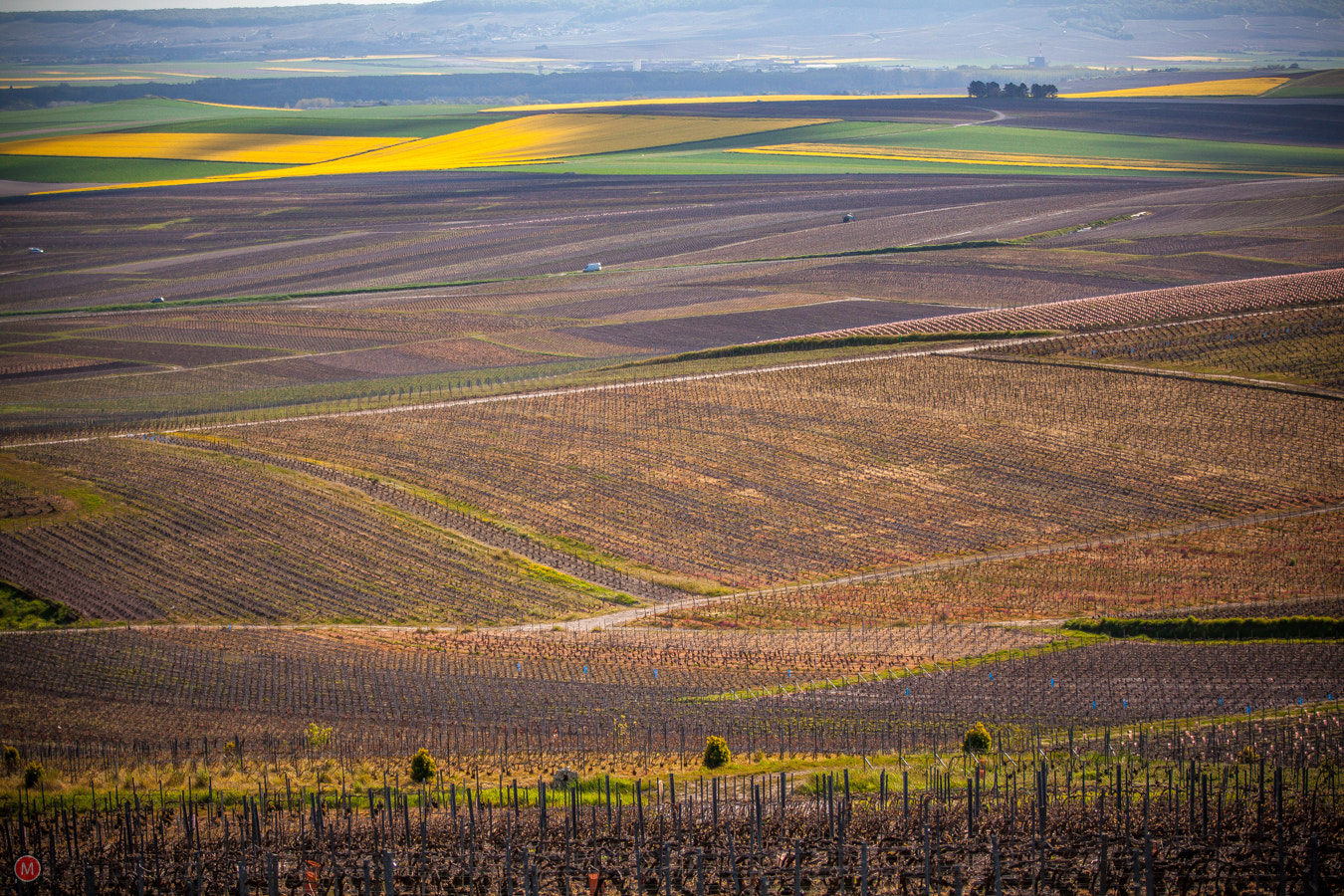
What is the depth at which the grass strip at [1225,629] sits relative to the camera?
30625mm

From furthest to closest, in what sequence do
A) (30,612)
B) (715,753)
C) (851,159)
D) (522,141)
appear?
(522,141) → (851,159) → (30,612) → (715,753)

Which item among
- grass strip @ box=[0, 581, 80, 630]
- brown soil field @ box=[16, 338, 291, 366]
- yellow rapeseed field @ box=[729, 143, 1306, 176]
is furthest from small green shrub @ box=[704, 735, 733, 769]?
yellow rapeseed field @ box=[729, 143, 1306, 176]

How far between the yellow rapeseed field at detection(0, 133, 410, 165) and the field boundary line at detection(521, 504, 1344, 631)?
130405 millimetres

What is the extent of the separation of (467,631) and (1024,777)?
1671 centimetres

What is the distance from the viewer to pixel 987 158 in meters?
138

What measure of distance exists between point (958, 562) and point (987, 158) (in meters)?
112

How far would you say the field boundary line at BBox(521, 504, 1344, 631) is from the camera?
113ft

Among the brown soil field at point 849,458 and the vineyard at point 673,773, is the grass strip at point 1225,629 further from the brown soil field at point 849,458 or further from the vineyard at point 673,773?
the brown soil field at point 849,458

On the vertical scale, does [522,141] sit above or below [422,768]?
above

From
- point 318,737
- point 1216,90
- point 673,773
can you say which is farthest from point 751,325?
point 1216,90

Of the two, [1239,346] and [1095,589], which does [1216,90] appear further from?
[1095,589]

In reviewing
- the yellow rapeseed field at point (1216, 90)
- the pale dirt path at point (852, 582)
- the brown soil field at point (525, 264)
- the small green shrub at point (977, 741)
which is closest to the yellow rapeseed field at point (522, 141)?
the brown soil field at point (525, 264)

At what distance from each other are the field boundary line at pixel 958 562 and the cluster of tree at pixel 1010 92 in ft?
507

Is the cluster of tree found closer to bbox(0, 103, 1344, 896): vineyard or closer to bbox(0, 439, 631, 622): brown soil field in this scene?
bbox(0, 103, 1344, 896): vineyard
